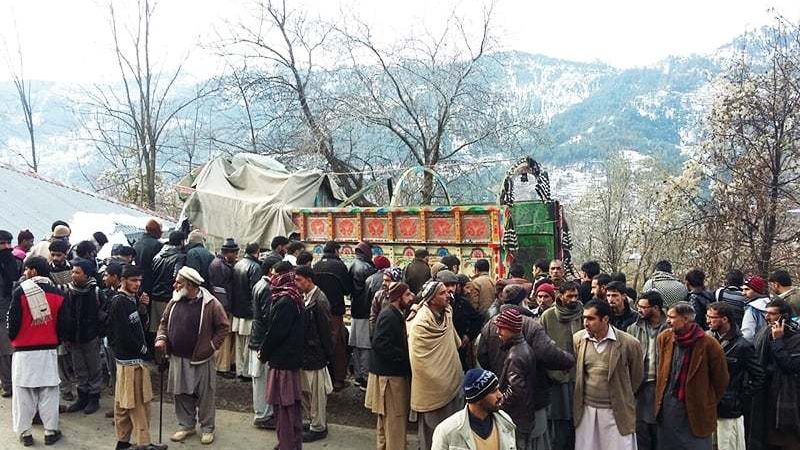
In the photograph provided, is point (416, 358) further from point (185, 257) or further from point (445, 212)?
point (445, 212)

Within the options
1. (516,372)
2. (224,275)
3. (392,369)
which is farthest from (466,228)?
(516,372)

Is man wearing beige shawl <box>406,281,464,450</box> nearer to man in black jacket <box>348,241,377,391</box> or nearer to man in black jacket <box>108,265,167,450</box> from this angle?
man in black jacket <box>348,241,377,391</box>

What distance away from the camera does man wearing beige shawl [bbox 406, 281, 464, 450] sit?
465cm

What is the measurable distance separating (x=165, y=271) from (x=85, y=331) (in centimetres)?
115

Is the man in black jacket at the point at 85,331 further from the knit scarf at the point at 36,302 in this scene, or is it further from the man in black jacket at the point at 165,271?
the man in black jacket at the point at 165,271

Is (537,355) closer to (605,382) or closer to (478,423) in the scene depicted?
(605,382)

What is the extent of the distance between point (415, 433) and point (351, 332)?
1.46 metres

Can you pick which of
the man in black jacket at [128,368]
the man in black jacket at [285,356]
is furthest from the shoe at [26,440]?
the man in black jacket at [285,356]

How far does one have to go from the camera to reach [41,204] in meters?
13.7

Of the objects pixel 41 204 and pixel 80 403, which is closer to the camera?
pixel 80 403

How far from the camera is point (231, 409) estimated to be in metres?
6.95

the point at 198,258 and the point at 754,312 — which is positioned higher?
the point at 198,258

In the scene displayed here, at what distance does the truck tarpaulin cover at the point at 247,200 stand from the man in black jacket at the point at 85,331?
4.00 m

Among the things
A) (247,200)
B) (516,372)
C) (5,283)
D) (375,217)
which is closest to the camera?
(516,372)
